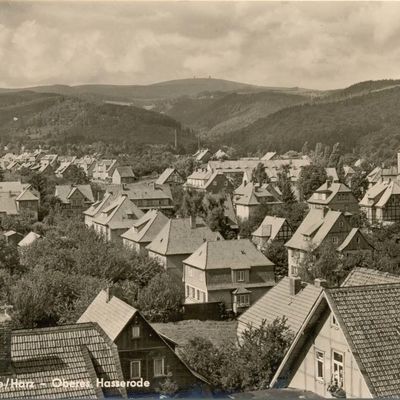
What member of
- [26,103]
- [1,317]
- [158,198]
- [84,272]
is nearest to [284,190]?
[158,198]

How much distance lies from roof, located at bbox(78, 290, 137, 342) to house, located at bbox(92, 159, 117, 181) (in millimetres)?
98401

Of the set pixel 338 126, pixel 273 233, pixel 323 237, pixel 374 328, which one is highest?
pixel 338 126

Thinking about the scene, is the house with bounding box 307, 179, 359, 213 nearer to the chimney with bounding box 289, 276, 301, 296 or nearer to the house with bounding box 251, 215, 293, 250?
the house with bounding box 251, 215, 293, 250

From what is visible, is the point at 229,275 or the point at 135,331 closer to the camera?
the point at 135,331

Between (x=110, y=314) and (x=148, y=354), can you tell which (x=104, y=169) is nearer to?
(x=110, y=314)

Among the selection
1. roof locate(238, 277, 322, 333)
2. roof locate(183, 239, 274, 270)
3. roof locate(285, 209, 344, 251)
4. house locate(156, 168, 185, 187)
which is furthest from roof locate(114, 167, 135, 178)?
Result: roof locate(238, 277, 322, 333)

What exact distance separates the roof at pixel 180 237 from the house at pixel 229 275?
143 inches

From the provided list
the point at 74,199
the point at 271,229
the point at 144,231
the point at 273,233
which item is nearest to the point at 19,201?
the point at 74,199

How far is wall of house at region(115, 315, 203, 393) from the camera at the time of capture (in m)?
21.6

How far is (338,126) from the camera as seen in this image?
510 ft

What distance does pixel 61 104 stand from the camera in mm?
151625

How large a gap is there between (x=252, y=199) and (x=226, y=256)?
32.1 meters

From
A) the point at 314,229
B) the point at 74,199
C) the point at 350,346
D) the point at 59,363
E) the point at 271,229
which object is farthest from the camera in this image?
the point at 74,199

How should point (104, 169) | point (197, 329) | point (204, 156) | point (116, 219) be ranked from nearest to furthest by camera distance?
point (197, 329), point (116, 219), point (104, 169), point (204, 156)
